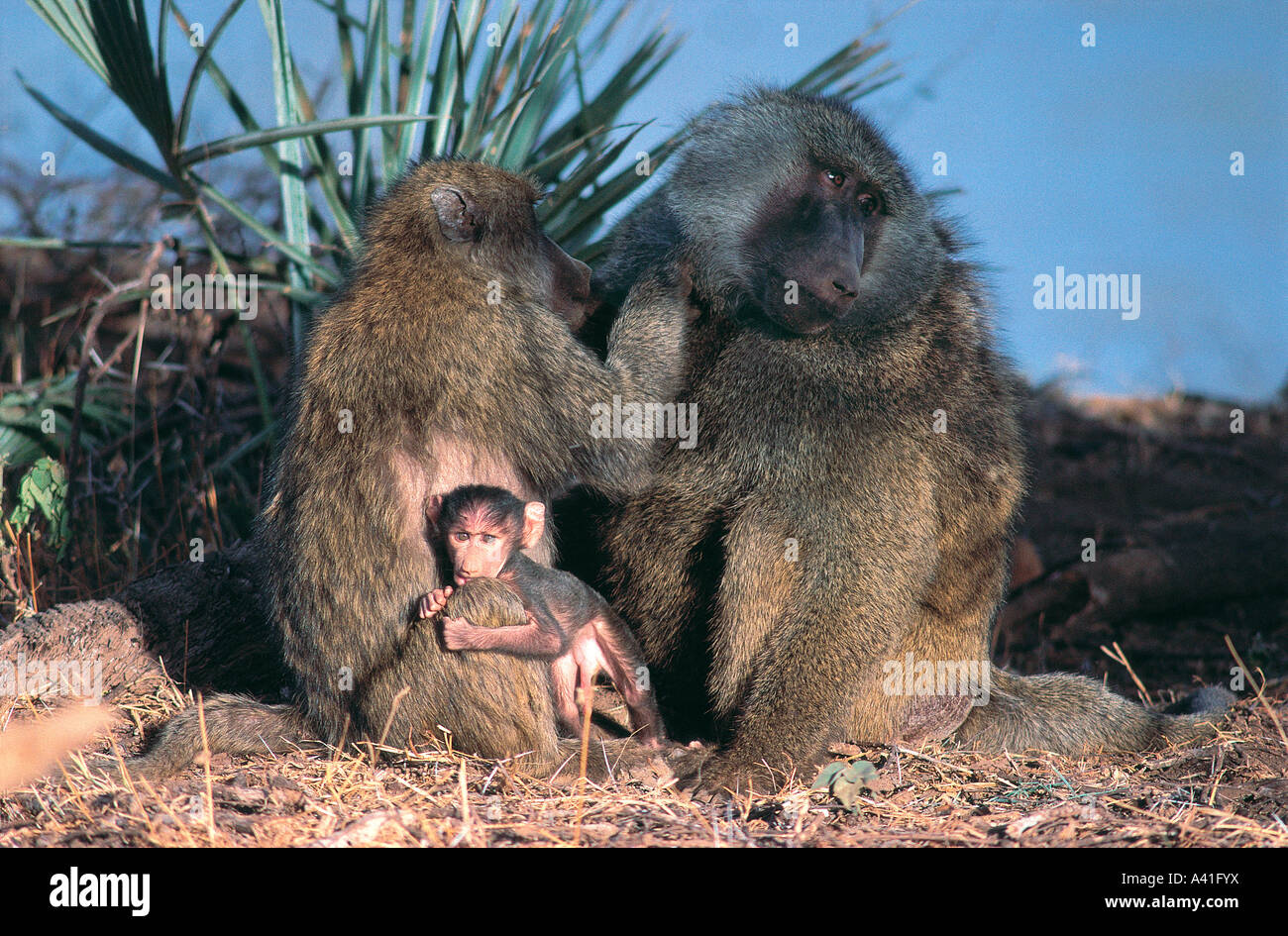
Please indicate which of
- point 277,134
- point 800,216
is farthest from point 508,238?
point 277,134

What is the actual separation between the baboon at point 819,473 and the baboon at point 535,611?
192 mm

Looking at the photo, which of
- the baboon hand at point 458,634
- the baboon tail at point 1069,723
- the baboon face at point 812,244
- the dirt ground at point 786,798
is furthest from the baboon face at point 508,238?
the baboon tail at point 1069,723

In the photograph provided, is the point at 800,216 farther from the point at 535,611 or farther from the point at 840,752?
the point at 840,752

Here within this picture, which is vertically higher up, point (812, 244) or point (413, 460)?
point (812, 244)

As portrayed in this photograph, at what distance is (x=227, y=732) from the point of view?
10.6 ft

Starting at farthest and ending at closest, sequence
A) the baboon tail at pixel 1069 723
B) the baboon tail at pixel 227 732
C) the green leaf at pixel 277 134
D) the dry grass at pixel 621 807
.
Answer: the green leaf at pixel 277 134
the baboon tail at pixel 1069 723
the baboon tail at pixel 227 732
the dry grass at pixel 621 807

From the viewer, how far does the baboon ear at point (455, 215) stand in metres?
3.29

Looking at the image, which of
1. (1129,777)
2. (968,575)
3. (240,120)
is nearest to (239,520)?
(240,120)

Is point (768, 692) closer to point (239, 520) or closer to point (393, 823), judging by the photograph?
point (393, 823)

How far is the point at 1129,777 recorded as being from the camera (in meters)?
3.31

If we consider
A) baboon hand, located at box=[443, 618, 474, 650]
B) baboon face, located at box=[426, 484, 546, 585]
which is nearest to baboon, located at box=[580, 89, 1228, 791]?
baboon face, located at box=[426, 484, 546, 585]

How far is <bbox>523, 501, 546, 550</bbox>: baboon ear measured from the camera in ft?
10.2

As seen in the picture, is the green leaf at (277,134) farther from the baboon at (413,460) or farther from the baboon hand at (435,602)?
the baboon hand at (435,602)

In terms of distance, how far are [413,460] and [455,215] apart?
2.54 ft
